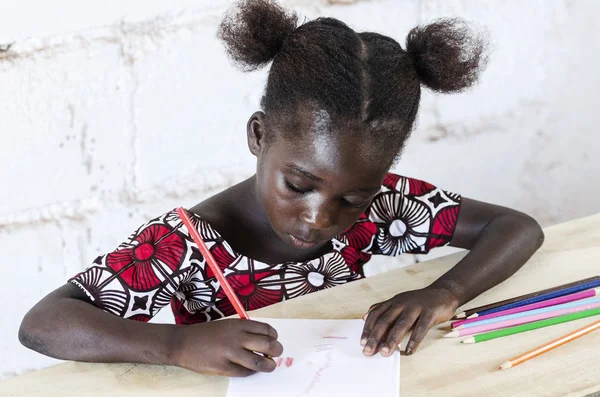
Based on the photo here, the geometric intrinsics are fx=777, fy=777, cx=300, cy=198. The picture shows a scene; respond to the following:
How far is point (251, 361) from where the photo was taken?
0.75m

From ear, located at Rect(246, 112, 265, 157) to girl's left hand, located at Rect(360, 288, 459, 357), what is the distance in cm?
23

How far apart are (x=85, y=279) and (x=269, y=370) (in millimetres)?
252

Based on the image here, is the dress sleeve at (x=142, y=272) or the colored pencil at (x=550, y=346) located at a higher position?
the dress sleeve at (x=142, y=272)

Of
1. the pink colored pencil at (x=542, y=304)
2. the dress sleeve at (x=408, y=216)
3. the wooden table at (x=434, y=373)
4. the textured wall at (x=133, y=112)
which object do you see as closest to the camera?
the wooden table at (x=434, y=373)

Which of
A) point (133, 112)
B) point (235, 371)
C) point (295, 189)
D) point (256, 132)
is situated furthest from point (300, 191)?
point (133, 112)

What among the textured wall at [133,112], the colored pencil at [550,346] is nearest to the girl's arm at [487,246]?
the colored pencil at [550,346]

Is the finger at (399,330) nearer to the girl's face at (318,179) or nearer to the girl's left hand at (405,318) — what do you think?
the girl's left hand at (405,318)

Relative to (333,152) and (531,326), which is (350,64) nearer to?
(333,152)

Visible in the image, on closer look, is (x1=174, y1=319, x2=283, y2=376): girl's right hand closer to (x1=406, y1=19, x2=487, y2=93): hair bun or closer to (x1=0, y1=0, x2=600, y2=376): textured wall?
(x1=406, y1=19, x2=487, y2=93): hair bun

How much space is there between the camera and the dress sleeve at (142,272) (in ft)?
2.87

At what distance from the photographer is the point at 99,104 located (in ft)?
4.54

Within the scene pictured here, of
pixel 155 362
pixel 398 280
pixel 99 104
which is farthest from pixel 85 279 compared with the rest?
pixel 99 104

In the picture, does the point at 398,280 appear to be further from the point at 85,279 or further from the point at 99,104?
the point at 99,104

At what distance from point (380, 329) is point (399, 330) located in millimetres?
20
